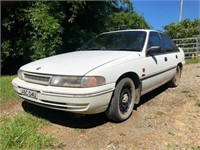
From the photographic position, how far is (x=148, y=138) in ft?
11.8

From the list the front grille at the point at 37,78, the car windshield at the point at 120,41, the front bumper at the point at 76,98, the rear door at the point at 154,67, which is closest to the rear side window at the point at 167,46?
the rear door at the point at 154,67

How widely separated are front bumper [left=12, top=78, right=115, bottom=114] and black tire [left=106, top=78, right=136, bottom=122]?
150 mm

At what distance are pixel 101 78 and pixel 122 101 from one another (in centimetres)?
71

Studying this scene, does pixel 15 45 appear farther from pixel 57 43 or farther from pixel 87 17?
pixel 87 17

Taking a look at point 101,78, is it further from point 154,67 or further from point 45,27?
point 45,27

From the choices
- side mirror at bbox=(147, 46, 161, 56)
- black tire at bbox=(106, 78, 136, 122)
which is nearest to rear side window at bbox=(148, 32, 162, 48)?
side mirror at bbox=(147, 46, 161, 56)

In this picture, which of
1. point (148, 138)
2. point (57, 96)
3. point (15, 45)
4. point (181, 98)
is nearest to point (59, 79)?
point (57, 96)

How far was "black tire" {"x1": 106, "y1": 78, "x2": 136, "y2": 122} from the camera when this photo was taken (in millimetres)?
3838

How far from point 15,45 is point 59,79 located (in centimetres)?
638

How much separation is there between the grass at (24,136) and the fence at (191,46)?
13367mm

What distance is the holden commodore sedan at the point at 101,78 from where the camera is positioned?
3.48m

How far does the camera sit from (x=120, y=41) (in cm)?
494

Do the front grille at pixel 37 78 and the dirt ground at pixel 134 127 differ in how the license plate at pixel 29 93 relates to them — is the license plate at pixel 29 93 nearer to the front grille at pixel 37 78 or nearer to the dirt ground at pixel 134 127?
the front grille at pixel 37 78

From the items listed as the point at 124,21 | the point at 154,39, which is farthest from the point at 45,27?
the point at 124,21
